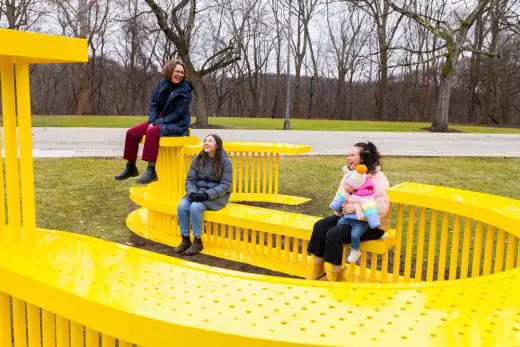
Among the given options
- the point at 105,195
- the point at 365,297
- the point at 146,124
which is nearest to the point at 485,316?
the point at 365,297

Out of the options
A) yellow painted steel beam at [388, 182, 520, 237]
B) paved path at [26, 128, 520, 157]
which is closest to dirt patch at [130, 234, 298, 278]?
yellow painted steel beam at [388, 182, 520, 237]

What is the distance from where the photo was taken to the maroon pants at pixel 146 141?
19.5 ft

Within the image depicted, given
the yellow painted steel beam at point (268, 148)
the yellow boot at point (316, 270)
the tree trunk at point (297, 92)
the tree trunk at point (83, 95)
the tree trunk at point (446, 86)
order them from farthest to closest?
the tree trunk at point (297, 92), the tree trunk at point (83, 95), the tree trunk at point (446, 86), the yellow painted steel beam at point (268, 148), the yellow boot at point (316, 270)

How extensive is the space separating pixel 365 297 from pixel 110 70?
39.1 meters

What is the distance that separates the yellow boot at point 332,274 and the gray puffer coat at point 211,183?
1428 mm

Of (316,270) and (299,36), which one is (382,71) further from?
(316,270)

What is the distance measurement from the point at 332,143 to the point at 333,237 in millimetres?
12676

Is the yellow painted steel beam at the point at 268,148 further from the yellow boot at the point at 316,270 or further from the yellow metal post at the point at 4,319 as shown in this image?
the yellow metal post at the point at 4,319

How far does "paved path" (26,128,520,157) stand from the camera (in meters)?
13.7

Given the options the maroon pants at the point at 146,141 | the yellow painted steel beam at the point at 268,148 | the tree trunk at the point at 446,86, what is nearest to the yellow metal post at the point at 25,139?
the maroon pants at the point at 146,141

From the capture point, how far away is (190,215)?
5.66 m

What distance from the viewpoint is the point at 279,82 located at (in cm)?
4153

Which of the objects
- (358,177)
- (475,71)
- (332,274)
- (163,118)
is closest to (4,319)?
(332,274)

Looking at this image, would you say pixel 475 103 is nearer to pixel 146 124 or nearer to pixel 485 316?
pixel 146 124
